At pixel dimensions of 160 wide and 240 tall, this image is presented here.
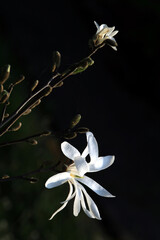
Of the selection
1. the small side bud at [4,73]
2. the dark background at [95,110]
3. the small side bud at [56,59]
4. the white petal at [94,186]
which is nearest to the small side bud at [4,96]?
the small side bud at [4,73]

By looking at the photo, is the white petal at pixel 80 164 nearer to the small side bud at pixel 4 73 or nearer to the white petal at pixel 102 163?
the white petal at pixel 102 163

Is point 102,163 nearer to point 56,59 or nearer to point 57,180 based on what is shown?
point 57,180

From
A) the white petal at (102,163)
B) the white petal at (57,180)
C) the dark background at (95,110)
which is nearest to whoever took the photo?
the white petal at (57,180)

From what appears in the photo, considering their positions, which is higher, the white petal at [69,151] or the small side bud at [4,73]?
the small side bud at [4,73]

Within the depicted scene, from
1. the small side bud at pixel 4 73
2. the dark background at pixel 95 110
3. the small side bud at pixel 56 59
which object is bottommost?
the small side bud at pixel 4 73

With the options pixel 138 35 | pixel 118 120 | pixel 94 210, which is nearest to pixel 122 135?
pixel 118 120

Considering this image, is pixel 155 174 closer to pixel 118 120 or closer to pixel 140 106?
pixel 118 120

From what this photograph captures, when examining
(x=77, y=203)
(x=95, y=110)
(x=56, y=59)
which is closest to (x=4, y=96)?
→ (x=56, y=59)
